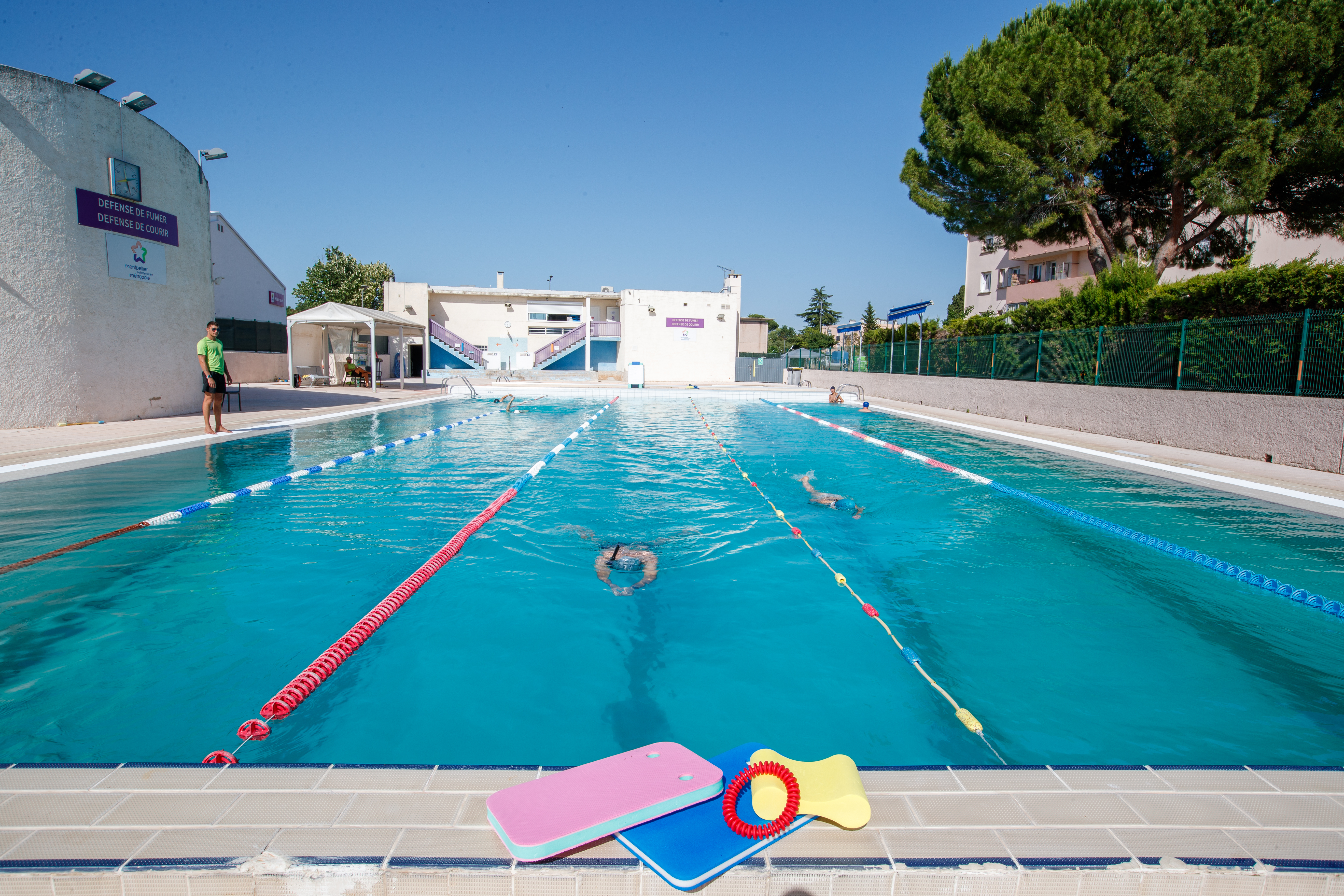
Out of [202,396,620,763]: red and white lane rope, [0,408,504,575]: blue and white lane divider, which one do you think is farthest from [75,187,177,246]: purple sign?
[202,396,620,763]: red and white lane rope

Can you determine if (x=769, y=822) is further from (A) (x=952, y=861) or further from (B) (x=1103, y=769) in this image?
(B) (x=1103, y=769)

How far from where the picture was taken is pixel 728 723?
295 centimetres

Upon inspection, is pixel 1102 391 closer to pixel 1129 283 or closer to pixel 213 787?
pixel 1129 283

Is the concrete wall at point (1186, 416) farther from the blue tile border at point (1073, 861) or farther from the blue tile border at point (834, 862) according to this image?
the blue tile border at point (834, 862)

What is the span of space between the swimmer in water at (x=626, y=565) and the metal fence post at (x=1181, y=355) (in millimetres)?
9929

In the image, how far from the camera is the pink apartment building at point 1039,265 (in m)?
19.5

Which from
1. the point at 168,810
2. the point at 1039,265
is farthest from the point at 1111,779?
the point at 1039,265

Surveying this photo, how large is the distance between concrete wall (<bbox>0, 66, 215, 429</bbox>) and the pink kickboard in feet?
37.3

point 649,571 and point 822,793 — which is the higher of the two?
point 822,793

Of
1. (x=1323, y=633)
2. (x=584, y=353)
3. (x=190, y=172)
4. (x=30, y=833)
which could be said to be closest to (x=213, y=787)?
(x=30, y=833)

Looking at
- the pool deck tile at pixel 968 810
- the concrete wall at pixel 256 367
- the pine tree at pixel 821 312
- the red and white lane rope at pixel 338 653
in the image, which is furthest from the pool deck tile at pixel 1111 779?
the pine tree at pixel 821 312

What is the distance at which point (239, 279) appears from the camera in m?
22.7

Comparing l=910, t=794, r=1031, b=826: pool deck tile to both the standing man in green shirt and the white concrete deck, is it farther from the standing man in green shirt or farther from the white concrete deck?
the standing man in green shirt

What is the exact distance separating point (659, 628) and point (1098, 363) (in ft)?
39.3
